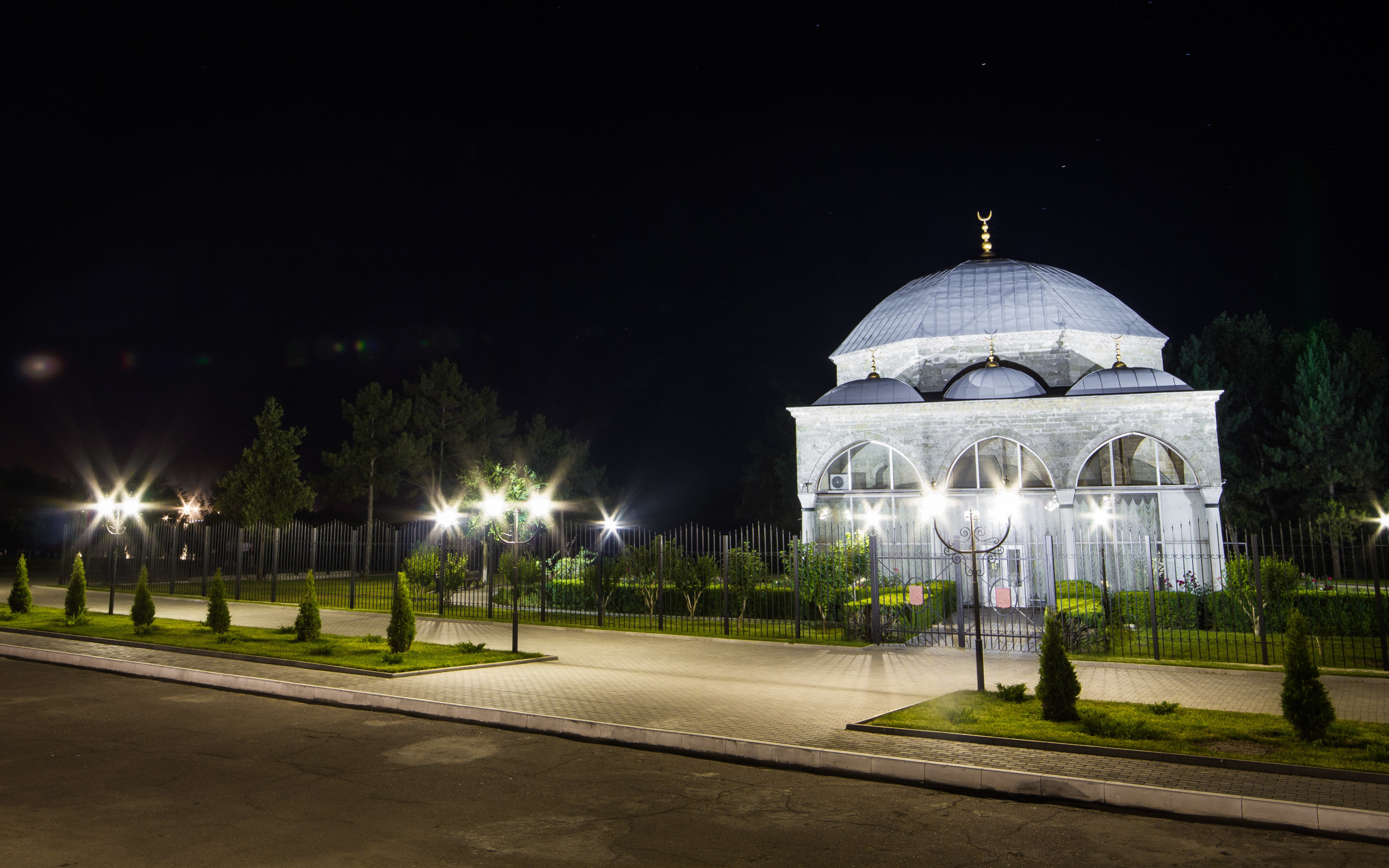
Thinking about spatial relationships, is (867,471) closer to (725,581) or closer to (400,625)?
(725,581)

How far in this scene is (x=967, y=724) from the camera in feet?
25.8

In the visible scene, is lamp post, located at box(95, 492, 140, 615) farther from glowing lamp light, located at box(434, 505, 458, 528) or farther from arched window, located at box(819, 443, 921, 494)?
arched window, located at box(819, 443, 921, 494)

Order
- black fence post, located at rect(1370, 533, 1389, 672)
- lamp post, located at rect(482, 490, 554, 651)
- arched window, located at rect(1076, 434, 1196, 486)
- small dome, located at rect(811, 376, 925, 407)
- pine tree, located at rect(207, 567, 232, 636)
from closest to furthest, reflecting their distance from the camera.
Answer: black fence post, located at rect(1370, 533, 1389, 672)
lamp post, located at rect(482, 490, 554, 651)
pine tree, located at rect(207, 567, 232, 636)
arched window, located at rect(1076, 434, 1196, 486)
small dome, located at rect(811, 376, 925, 407)

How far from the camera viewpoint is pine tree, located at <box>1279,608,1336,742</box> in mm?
7262

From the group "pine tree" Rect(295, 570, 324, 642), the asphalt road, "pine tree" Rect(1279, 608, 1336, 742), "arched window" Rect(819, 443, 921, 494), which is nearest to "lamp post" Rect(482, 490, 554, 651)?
"pine tree" Rect(295, 570, 324, 642)

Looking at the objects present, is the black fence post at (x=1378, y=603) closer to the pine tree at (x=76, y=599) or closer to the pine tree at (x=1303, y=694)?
the pine tree at (x=1303, y=694)

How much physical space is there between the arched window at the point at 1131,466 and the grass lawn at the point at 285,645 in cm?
1764

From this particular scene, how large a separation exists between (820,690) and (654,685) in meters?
2.03

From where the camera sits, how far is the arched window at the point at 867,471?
83.9ft

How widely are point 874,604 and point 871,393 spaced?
40.4ft

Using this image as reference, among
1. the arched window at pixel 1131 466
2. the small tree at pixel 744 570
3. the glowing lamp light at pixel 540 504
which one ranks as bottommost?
the small tree at pixel 744 570

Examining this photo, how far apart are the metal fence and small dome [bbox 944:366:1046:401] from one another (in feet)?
13.7

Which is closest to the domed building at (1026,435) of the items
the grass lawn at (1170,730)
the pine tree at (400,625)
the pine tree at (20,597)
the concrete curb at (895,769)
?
the pine tree at (400,625)

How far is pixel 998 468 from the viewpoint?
24609 mm
